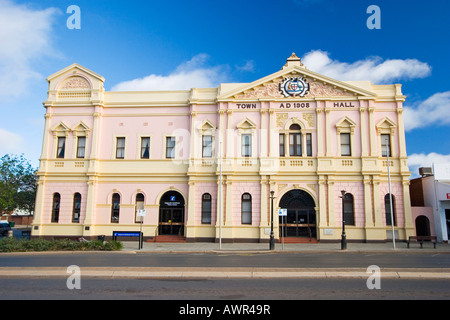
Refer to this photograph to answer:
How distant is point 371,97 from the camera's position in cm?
2812

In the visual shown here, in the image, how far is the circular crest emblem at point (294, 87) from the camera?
95.2 feet

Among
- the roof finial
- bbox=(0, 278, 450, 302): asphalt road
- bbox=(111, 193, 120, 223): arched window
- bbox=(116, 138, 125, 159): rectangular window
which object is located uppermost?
the roof finial

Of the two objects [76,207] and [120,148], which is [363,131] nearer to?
[120,148]

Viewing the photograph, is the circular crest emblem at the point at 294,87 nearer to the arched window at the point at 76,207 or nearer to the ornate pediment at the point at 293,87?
the ornate pediment at the point at 293,87

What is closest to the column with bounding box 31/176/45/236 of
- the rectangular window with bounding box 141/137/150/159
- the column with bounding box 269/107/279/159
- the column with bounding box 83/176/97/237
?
the column with bounding box 83/176/97/237

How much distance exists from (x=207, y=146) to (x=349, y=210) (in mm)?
11740

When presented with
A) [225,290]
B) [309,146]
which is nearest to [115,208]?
[309,146]

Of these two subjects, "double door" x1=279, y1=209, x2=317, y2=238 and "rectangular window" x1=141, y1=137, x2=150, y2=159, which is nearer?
"double door" x1=279, y1=209, x2=317, y2=238

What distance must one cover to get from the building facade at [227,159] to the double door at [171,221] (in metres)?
0.08

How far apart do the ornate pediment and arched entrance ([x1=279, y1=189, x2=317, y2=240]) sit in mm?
7677

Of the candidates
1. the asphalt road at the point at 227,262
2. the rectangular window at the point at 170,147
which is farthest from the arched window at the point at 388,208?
the rectangular window at the point at 170,147

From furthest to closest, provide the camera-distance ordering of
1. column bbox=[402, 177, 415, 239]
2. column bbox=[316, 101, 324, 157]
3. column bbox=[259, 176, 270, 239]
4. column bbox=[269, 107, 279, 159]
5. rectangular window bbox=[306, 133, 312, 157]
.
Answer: rectangular window bbox=[306, 133, 312, 157] → column bbox=[269, 107, 279, 159] → column bbox=[316, 101, 324, 157] → column bbox=[259, 176, 270, 239] → column bbox=[402, 177, 415, 239]

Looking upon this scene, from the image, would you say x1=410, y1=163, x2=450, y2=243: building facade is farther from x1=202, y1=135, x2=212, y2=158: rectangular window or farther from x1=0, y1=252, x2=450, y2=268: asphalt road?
x1=202, y1=135, x2=212, y2=158: rectangular window

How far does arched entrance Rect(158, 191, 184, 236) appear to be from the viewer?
29109 mm
